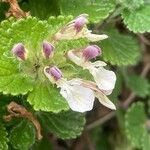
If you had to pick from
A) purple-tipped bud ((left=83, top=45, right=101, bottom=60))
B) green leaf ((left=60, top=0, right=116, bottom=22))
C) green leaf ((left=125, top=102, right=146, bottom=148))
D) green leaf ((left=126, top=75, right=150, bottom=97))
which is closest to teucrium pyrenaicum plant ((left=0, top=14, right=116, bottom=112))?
purple-tipped bud ((left=83, top=45, right=101, bottom=60))

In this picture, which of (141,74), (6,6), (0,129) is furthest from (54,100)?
(141,74)

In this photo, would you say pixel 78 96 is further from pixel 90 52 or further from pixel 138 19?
pixel 138 19

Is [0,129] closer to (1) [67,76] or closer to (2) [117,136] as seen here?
(1) [67,76]

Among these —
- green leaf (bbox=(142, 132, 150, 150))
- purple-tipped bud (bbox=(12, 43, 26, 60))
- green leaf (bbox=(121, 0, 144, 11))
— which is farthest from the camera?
green leaf (bbox=(142, 132, 150, 150))

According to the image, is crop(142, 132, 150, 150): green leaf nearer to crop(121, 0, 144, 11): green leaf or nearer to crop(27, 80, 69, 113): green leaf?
crop(121, 0, 144, 11): green leaf

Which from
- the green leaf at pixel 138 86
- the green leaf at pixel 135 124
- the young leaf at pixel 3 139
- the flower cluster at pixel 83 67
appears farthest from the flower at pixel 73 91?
the green leaf at pixel 138 86

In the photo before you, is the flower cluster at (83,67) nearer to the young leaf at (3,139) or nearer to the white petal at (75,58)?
the white petal at (75,58)
